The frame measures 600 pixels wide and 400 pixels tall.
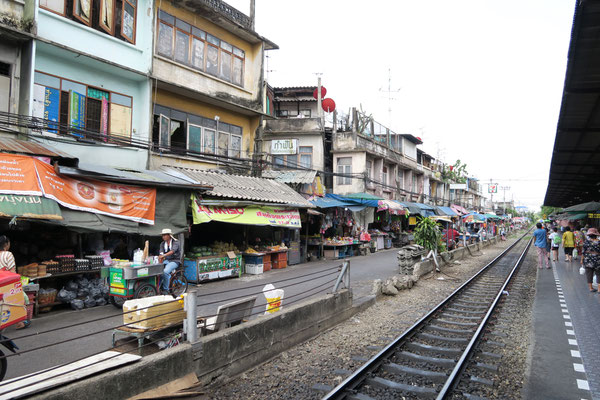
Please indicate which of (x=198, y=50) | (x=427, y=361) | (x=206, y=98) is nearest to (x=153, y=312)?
(x=427, y=361)

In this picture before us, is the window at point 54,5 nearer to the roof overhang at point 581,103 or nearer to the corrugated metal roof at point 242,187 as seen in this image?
the corrugated metal roof at point 242,187

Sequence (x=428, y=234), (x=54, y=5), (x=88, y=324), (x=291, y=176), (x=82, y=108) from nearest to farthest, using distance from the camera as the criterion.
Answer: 1. (x=88, y=324)
2. (x=54, y=5)
3. (x=82, y=108)
4. (x=428, y=234)
5. (x=291, y=176)

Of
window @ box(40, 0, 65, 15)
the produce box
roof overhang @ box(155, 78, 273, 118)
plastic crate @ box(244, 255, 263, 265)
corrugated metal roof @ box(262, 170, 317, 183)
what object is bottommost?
plastic crate @ box(244, 255, 263, 265)

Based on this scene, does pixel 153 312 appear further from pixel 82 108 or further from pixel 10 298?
pixel 82 108

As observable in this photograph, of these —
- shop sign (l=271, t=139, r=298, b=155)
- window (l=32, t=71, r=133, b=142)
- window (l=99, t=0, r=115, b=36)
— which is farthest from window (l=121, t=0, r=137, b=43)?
shop sign (l=271, t=139, r=298, b=155)

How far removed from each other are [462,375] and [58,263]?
842cm

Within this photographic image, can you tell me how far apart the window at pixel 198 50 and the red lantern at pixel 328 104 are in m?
10.2

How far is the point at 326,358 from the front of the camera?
6.39 m

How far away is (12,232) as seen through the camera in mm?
9422

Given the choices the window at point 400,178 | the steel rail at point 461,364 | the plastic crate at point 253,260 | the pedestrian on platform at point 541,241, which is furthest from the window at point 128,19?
the window at point 400,178

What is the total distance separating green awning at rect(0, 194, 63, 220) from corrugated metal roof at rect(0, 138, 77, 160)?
1.13m

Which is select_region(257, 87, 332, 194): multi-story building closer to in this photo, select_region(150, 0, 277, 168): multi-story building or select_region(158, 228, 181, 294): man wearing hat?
select_region(150, 0, 277, 168): multi-story building

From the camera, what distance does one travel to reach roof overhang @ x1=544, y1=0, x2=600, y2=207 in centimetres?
596

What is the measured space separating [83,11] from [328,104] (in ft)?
56.8
